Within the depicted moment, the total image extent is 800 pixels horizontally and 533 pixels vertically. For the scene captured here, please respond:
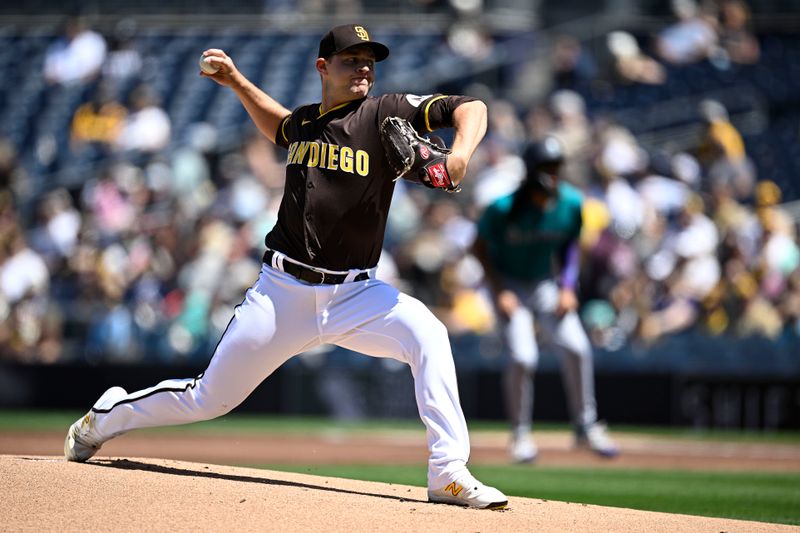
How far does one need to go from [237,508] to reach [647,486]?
165 inches

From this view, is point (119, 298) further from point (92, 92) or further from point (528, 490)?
point (528, 490)

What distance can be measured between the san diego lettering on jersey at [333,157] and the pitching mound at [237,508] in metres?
1.46

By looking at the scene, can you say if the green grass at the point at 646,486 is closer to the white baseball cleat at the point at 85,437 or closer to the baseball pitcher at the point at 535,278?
the baseball pitcher at the point at 535,278

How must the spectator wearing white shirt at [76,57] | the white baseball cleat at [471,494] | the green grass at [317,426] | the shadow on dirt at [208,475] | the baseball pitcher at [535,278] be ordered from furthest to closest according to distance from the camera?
the spectator wearing white shirt at [76,57] < the green grass at [317,426] < the baseball pitcher at [535,278] < the shadow on dirt at [208,475] < the white baseball cleat at [471,494]

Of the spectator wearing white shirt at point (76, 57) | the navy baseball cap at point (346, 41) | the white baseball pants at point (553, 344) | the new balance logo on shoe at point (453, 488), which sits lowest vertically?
the new balance logo on shoe at point (453, 488)

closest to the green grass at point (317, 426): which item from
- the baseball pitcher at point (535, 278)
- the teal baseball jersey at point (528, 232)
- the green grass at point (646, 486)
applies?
the green grass at point (646, 486)

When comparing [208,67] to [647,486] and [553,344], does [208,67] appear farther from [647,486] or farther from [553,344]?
[553,344]

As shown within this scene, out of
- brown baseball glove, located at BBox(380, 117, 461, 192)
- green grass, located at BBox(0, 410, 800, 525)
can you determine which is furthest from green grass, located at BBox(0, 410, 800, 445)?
brown baseball glove, located at BBox(380, 117, 461, 192)

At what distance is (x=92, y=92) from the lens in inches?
767

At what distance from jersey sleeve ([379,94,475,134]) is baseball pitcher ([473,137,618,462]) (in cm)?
419

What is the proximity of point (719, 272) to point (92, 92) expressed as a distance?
1001 cm

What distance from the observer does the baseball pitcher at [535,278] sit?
10039 mm

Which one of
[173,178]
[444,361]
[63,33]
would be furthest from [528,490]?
[63,33]

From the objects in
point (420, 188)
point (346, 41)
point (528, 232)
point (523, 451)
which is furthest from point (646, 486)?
point (420, 188)
